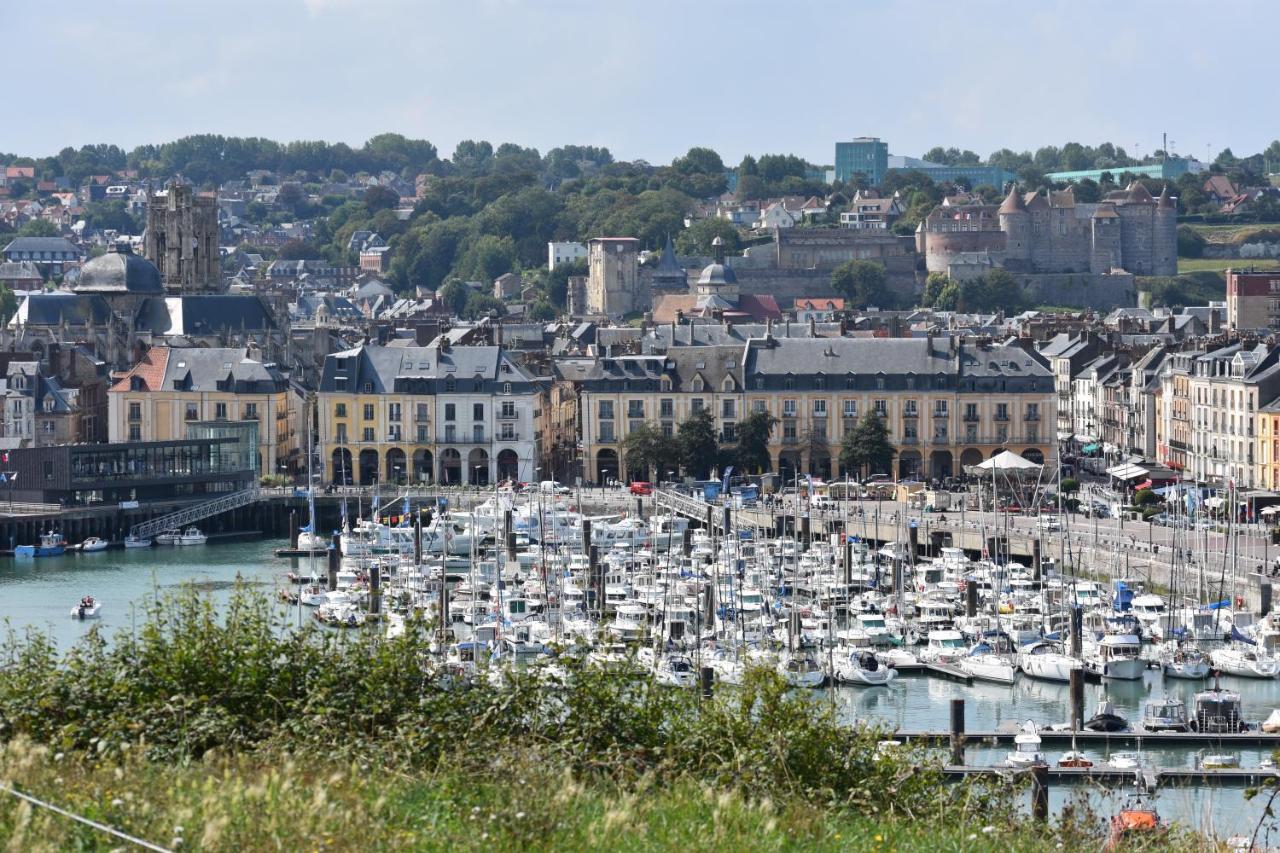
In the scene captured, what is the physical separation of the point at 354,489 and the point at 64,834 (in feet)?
138

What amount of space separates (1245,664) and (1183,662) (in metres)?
0.77

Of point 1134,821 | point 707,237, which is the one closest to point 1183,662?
point 1134,821

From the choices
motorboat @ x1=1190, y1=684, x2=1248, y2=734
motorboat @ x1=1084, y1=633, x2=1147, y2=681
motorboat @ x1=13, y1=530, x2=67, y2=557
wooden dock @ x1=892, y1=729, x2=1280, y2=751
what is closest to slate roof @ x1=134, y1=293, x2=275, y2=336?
motorboat @ x1=13, y1=530, x2=67, y2=557

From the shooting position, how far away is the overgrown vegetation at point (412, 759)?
13.1 metres

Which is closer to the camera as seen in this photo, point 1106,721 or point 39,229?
point 1106,721

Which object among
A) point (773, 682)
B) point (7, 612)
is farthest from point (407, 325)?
point (773, 682)

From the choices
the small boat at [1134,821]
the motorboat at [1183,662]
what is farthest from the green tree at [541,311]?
the small boat at [1134,821]

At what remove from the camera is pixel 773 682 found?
58.7 ft

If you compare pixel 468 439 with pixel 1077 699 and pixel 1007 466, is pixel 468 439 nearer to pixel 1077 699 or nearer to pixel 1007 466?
pixel 1007 466

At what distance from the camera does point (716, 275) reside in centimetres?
10738

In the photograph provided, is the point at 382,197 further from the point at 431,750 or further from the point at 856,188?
the point at 431,750

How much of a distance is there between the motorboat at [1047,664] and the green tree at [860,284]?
79922mm

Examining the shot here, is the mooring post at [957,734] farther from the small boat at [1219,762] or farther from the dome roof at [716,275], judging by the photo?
the dome roof at [716,275]

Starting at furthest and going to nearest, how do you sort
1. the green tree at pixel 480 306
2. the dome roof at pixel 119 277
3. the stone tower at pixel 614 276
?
the stone tower at pixel 614 276, the green tree at pixel 480 306, the dome roof at pixel 119 277
